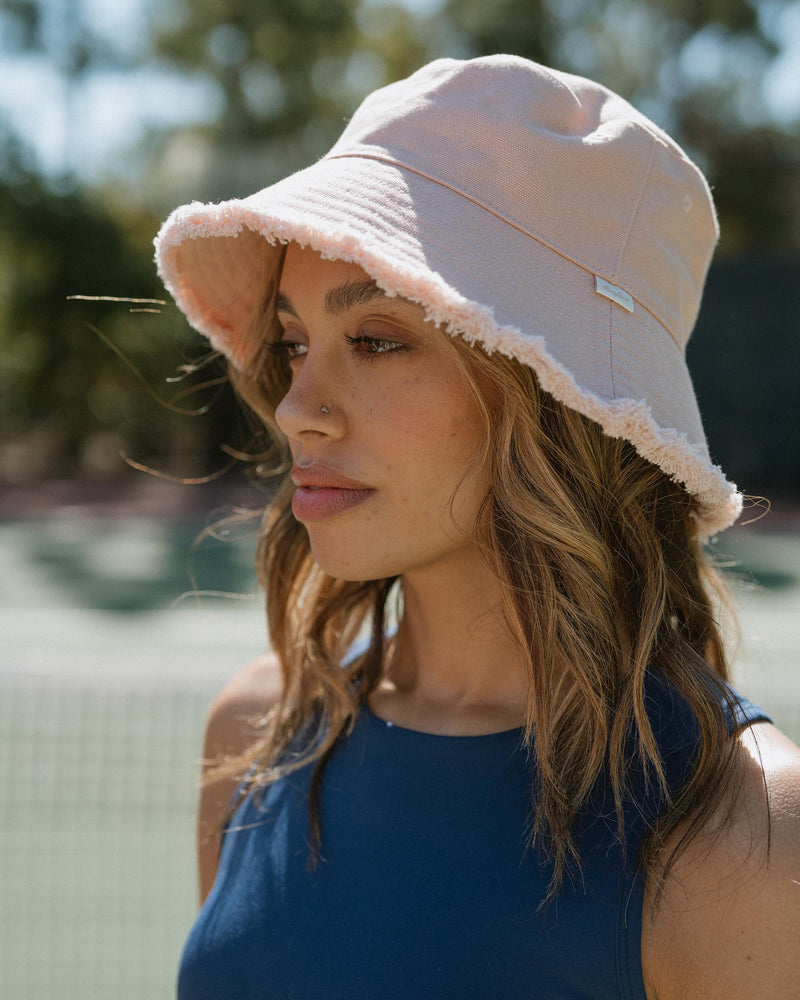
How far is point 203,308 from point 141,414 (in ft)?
59.2

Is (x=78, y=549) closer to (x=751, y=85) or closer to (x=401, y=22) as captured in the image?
(x=401, y=22)

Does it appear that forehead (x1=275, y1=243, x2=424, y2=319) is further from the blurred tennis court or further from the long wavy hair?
the blurred tennis court

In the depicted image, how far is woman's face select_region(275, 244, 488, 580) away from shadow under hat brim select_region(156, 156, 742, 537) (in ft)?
0.34

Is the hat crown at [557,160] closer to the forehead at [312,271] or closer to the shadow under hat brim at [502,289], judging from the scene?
the shadow under hat brim at [502,289]

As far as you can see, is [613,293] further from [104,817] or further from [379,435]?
[104,817]

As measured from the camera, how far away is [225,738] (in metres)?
2.40

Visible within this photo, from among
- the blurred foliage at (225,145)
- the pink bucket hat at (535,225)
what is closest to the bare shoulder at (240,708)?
the pink bucket hat at (535,225)

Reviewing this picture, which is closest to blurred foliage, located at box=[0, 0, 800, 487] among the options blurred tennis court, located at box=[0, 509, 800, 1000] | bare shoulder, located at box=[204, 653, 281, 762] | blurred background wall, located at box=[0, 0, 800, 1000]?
blurred background wall, located at box=[0, 0, 800, 1000]

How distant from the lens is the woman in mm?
1684

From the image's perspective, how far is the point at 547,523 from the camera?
1.86 meters

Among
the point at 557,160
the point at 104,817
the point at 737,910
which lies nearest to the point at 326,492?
the point at 557,160

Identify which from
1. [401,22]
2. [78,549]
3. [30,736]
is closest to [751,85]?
[401,22]

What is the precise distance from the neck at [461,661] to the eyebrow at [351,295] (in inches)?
19.9

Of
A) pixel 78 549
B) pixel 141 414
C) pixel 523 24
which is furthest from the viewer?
Answer: pixel 523 24
